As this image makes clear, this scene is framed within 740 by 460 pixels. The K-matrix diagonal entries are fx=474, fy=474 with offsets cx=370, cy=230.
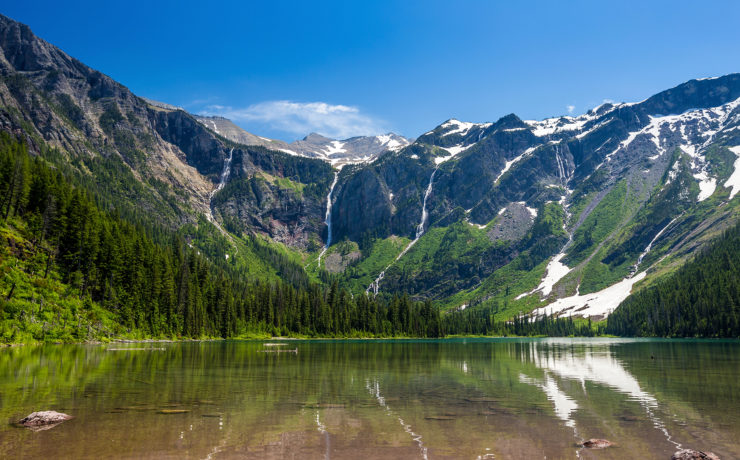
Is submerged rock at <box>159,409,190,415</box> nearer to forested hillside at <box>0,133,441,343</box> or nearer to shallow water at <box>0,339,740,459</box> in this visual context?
shallow water at <box>0,339,740,459</box>

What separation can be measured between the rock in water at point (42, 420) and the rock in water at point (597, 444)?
22.6m

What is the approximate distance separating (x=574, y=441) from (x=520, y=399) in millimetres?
12003

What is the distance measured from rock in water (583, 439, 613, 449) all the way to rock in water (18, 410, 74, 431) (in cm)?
2259

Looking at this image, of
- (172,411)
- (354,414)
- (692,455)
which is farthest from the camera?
(354,414)

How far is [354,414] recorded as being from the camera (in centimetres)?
2559

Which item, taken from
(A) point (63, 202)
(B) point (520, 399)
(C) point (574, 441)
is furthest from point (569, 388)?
(A) point (63, 202)

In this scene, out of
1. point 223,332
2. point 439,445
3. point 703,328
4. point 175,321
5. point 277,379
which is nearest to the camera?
point 439,445

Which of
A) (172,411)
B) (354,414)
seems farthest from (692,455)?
(172,411)

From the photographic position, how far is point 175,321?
400 ft

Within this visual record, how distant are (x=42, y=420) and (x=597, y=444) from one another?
933 inches

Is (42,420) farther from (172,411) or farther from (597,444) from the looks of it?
(597,444)

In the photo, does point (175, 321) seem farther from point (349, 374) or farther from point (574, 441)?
point (574, 441)

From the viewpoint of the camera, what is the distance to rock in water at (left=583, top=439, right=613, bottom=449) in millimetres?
18938

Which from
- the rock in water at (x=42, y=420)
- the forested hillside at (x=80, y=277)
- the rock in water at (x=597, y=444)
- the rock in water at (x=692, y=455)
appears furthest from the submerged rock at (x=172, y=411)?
the forested hillside at (x=80, y=277)
